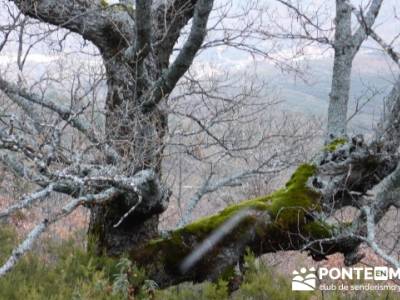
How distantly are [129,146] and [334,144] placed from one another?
2.43 meters

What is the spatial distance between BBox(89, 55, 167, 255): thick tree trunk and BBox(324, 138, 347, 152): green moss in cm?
197

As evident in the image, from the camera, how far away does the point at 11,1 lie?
249 inches

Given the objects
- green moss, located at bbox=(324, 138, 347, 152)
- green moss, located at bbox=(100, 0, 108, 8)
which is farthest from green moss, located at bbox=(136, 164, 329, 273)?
green moss, located at bbox=(100, 0, 108, 8)

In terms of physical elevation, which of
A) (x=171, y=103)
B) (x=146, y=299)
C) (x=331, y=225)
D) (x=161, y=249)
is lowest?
(x=146, y=299)

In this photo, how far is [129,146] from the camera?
19.1 feet

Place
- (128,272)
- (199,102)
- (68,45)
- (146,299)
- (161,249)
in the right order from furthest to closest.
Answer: (199,102) → (68,45) → (161,249) → (128,272) → (146,299)

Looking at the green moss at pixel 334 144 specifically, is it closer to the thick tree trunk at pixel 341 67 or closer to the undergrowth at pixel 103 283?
the thick tree trunk at pixel 341 67

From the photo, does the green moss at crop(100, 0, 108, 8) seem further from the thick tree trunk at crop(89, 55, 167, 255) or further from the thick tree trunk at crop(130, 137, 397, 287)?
the thick tree trunk at crop(130, 137, 397, 287)

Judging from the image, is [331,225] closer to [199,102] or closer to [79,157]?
[79,157]

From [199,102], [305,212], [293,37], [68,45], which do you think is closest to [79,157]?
[305,212]

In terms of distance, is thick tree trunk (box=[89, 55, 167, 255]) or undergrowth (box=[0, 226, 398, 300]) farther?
thick tree trunk (box=[89, 55, 167, 255])

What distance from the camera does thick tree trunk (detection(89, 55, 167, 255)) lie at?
5793 mm

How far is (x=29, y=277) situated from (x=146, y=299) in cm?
123

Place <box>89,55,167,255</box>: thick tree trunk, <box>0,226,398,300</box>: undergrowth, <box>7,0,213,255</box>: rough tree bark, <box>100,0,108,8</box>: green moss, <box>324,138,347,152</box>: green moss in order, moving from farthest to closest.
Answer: <box>100,0,108,8</box>: green moss < <box>324,138,347,152</box>: green moss < <box>89,55,167,255</box>: thick tree trunk < <box>7,0,213,255</box>: rough tree bark < <box>0,226,398,300</box>: undergrowth
